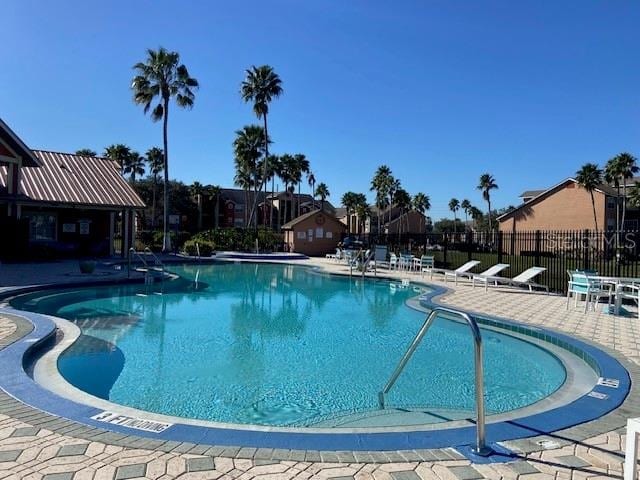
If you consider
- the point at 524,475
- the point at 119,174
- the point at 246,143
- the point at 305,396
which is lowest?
the point at 305,396

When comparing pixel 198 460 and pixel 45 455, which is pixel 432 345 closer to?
pixel 198 460

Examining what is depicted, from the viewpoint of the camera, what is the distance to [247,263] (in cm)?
2636

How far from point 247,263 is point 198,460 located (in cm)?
2338

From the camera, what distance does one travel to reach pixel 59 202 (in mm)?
21891

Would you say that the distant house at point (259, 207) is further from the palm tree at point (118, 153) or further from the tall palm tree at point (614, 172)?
the tall palm tree at point (614, 172)

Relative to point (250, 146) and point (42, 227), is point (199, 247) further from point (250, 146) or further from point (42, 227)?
point (250, 146)

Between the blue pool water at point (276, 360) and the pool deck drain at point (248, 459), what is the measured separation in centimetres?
162

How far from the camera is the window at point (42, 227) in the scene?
23.6m

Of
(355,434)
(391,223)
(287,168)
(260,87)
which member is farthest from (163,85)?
(391,223)

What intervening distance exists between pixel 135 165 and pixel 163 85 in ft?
90.1

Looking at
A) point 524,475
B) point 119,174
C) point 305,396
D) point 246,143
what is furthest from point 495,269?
point 246,143

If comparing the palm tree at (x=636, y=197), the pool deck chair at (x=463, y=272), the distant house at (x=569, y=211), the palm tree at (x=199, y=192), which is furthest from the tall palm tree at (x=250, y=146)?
the palm tree at (x=636, y=197)

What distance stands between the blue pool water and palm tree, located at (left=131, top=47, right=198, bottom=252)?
19.2 m

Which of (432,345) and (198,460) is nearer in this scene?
(198,460)
